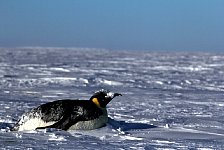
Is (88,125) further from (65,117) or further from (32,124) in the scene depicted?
(32,124)

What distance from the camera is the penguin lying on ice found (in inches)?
216

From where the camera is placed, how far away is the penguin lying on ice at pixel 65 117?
5.50 meters

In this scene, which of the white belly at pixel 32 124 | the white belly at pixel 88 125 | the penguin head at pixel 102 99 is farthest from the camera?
the penguin head at pixel 102 99

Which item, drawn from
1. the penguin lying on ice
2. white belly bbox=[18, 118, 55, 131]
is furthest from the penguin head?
white belly bbox=[18, 118, 55, 131]

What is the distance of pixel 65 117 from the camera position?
5578mm

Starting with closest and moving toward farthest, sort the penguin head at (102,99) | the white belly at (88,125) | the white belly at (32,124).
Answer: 1. the white belly at (32,124)
2. the white belly at (88,125)
3. the penguin head at (102,99)

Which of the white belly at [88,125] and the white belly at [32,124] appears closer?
the white belly at [32,124]

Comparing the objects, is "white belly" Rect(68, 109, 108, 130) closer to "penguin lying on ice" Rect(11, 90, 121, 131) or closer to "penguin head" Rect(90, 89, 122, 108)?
"penguin lying on ice" Rect(11, 90, 121, 131)

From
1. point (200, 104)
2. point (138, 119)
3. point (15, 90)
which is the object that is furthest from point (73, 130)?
point (15, 90)

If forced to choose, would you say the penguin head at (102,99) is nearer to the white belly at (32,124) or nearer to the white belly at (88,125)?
the white belly at (88,125)

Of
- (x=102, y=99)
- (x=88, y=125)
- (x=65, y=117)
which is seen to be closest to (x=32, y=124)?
(x=65, y=117)

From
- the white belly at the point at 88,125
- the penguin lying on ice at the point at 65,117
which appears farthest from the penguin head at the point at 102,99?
the white belly at the point at 88,125

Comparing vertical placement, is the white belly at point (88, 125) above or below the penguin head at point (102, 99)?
below

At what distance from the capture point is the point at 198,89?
45.9 ft
